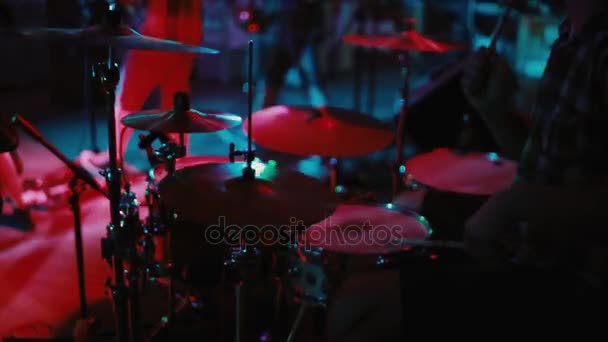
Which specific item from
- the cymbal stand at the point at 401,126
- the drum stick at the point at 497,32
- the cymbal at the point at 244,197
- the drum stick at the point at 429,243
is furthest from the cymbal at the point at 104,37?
the cymbal stand at the point at 401,126

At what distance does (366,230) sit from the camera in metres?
1.90

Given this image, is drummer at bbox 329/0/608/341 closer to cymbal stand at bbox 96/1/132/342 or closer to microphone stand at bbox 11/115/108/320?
cymbal stand at bbox 96/1/132/342

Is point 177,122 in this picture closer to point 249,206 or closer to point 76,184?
point 76,184

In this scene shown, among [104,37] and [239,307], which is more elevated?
[104,37]

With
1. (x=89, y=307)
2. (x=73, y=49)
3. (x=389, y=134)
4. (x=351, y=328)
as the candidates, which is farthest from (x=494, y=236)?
(x=73, y=49)

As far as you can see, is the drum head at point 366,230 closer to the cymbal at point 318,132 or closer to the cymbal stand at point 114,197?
the cymbal at point 318,132

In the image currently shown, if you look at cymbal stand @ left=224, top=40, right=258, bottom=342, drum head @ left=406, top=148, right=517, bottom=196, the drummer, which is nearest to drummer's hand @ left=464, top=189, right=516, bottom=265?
the drummer

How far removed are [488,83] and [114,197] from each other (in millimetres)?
1242

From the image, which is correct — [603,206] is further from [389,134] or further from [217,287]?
[217,287]

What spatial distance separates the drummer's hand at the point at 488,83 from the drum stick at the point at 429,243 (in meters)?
0.62

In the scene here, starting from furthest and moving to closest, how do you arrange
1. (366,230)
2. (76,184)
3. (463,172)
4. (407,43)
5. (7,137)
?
1. (407,43)
2. (463,172)
3. (76,184)
4. (366,230)
5. (7,137)

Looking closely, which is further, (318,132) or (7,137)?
(318,132)

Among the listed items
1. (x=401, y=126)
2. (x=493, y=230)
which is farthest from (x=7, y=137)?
(x=401, y=126)

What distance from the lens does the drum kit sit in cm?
147
